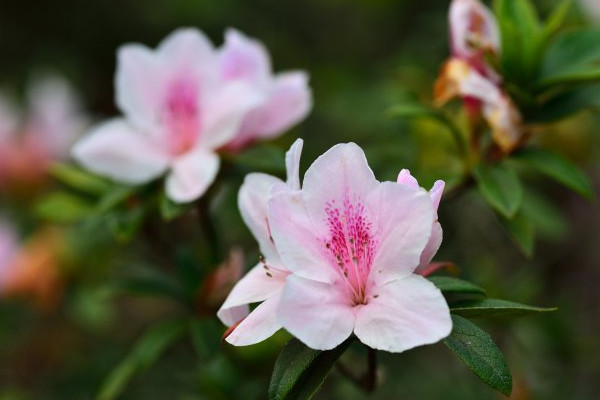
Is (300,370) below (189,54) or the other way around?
below

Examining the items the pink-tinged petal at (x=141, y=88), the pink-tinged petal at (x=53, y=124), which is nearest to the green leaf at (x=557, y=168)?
the pink-tinged petal at (x=141, y=88)

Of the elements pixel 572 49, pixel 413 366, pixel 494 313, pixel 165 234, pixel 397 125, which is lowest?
pixel 413 366

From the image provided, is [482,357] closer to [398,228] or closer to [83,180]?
[398,228]

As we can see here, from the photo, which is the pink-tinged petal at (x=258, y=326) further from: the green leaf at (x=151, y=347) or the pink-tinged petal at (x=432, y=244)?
the green leaf at (x=151, y=347)

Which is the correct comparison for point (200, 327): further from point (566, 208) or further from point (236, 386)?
point (566, 208)

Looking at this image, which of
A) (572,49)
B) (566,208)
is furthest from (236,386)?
(566,208)

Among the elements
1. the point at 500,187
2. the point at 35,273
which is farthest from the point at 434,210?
the point at 35,273
